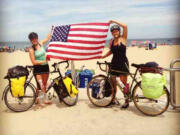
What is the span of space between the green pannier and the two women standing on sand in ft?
2.13

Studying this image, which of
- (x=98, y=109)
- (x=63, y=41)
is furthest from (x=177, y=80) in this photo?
(x=63, y=41)

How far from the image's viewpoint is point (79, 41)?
4.93 meters

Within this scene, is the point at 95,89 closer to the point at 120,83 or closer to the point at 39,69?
the point at 120,83

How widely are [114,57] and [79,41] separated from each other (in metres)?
0.86

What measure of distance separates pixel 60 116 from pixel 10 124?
0.96 metres

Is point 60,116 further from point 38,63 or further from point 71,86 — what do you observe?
point 38,63

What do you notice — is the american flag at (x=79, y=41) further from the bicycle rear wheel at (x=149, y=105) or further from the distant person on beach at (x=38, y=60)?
the bicycle rear wheel at (x=149, y=105)

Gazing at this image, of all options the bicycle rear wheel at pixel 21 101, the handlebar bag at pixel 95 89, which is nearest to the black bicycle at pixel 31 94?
the bicycle rear wheel at pixel 21 101

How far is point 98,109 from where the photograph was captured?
488cm

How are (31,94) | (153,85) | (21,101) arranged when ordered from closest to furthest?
(153,85) → (21,101) → (31,94)

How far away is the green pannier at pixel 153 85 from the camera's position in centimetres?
407

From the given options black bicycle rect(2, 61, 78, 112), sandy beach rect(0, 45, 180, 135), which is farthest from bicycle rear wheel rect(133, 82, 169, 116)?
black bicycle rect(2, 61, 78, 112)

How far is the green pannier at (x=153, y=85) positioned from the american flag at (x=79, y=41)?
135 cm

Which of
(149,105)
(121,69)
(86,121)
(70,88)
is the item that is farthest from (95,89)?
(149,105)
